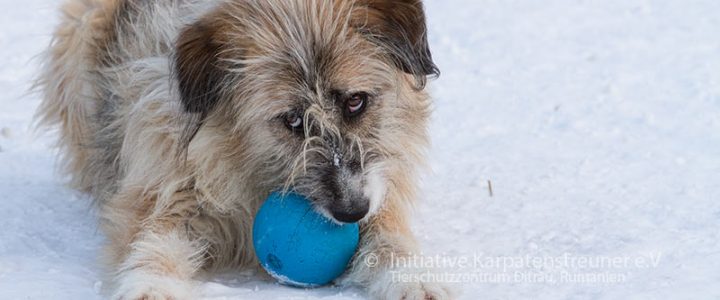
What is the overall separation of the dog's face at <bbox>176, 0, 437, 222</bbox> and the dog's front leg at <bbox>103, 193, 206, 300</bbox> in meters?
0.40

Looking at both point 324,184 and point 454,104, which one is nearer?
point 324,184

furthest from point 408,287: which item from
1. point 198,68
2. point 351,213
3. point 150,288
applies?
point 198,68

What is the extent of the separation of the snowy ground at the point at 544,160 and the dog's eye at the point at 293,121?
59cm

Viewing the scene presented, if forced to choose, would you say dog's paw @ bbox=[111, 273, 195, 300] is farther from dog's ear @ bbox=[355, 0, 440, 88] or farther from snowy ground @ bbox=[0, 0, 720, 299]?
dog's ear @ bbox=[355, 0, 440, 88]

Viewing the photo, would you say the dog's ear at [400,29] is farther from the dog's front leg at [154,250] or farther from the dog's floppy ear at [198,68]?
the dog's front leg at [154,250]

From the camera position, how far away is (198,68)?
3963 millimetres

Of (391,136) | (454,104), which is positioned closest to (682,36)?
(454,104)

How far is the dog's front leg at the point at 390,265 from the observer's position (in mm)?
3850

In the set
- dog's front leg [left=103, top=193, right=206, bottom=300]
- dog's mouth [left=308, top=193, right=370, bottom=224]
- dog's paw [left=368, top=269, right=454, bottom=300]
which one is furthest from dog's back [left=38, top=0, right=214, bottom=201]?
dog's paw [left=368, top=269, right=454, bottom=300]

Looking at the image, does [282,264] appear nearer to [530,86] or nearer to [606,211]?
[606,211]

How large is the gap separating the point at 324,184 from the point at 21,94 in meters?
3.65

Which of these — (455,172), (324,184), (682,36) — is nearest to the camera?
(324,184)

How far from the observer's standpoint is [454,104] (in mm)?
6664

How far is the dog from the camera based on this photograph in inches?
153
